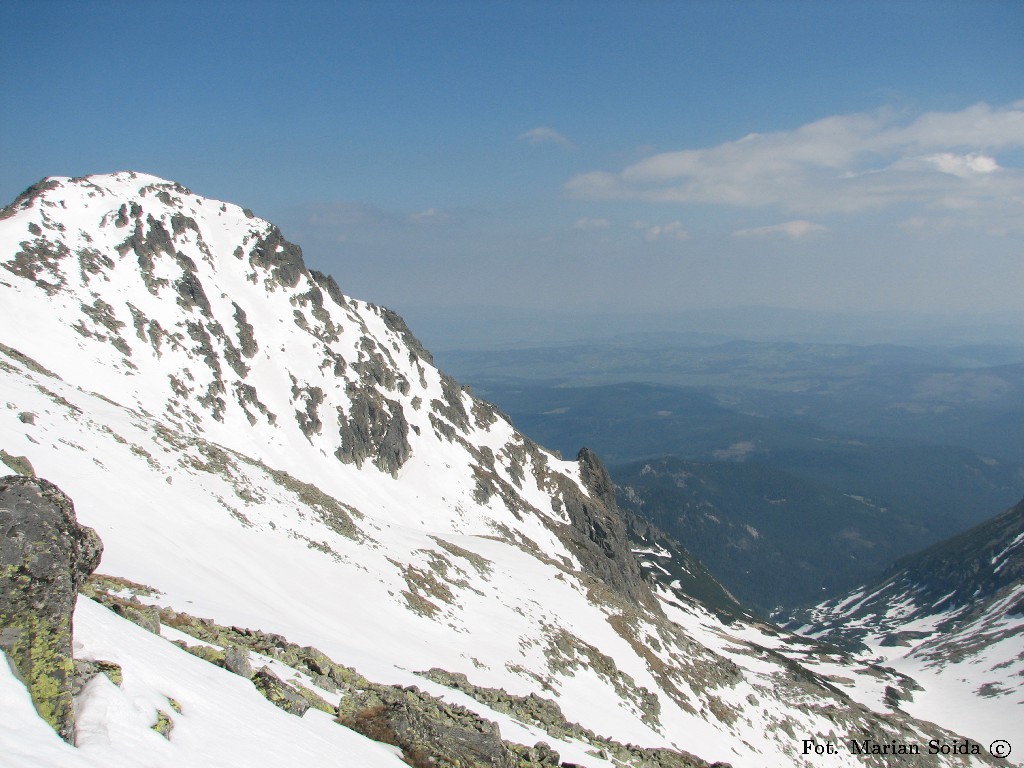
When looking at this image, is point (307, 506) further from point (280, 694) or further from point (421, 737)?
point (421, 737)

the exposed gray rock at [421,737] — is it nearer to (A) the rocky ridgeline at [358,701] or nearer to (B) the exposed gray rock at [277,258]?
(A) the rocky ridgeline at [358,701]

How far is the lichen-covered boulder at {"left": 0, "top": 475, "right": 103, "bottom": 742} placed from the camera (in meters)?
7.93

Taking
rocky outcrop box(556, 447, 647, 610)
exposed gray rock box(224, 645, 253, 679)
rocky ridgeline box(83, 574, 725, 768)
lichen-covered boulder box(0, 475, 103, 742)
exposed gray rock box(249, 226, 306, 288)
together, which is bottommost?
rocky outcrop box(556, 447, 647, 610)

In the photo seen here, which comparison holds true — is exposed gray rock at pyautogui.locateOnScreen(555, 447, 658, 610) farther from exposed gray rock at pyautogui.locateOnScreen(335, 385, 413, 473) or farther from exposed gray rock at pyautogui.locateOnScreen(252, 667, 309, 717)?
exposed gray rock at pyautogui.locateOnScreen(252, 667, 309, 717)

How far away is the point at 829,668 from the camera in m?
137

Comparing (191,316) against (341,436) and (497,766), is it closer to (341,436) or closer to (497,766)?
(341,436)

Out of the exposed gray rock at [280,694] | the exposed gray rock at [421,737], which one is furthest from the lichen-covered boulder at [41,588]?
the exposed gray rock at [421,737]

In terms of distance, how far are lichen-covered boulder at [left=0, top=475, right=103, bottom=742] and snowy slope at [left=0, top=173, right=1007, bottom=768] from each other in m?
0.46

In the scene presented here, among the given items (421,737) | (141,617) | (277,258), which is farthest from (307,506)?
(277,258)

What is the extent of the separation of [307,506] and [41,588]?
38.0m

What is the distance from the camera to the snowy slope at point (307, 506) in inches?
1002

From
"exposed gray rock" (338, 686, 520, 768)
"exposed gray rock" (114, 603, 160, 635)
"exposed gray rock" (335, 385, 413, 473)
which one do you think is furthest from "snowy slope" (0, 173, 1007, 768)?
"exposed gray rock" (114, 603, 160, 635)

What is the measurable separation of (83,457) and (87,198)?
96375 millimetres

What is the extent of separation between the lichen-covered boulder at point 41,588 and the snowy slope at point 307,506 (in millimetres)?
455
